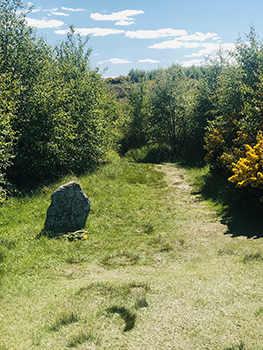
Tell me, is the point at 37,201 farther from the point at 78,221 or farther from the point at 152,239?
the point at 152,239

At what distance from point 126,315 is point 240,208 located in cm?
748

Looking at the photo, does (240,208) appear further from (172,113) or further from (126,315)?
(172,113)

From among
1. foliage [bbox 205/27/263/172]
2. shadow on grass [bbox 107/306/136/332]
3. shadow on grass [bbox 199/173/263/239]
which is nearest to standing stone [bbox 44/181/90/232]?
shadow on grass [bbox 107/306/136/332]

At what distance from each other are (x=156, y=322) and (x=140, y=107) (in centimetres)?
2756

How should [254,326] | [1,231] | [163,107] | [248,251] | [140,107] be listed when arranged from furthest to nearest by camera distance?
[140,107], [163,107], [1,231], [248,251], [254,326]

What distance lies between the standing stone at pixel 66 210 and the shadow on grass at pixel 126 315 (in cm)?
476

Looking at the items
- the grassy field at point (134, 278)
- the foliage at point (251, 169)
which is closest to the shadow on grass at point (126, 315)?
the grassy field at point (134, 278)

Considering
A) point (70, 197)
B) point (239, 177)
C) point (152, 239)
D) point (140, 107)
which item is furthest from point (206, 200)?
point (140, 107)

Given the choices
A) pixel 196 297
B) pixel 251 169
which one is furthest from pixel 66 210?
pixel 251 169

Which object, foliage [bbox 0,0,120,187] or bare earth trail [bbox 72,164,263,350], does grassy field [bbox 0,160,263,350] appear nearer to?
bare earth trail [bbox 72,164,263,350]

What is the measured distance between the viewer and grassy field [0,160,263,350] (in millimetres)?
4312

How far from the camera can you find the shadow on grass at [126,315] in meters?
4.50

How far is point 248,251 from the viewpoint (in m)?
7.57

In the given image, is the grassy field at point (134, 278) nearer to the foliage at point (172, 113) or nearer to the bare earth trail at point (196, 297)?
the bare earth trail at point (196, 297)
